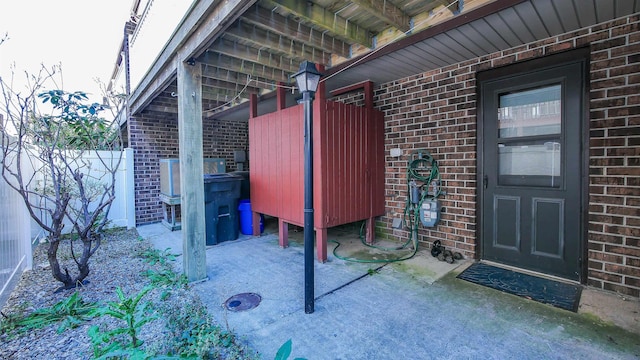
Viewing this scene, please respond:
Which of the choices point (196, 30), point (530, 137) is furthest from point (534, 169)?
point (196, 30)

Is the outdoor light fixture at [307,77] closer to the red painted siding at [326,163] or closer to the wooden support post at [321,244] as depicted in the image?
the red painted siding at [326,163]

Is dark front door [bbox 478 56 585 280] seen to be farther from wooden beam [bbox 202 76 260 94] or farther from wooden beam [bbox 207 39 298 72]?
wooden beam [bbox 202 76 260 94]

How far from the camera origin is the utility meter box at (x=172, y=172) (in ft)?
17.6

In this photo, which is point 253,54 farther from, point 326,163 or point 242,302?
point 242,302

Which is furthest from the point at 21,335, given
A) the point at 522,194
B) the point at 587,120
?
the point at 587,120

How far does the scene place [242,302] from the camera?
2.57 metres

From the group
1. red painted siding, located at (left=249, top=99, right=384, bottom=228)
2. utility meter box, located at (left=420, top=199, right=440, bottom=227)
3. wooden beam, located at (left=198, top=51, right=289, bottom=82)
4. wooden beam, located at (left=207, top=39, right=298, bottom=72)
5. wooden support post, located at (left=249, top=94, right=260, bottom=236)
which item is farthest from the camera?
wooden support post, located at (left=249, top=94, right=260, bottom=236)

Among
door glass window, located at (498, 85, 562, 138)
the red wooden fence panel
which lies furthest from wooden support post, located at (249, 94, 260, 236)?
door glass window, located at (498, 85, 562, 138)

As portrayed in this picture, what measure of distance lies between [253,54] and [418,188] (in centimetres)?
294

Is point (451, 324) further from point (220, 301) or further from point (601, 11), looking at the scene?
point (601, 11)

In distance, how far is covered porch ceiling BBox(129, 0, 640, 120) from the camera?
233cm

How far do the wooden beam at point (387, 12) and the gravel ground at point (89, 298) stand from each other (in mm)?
2928

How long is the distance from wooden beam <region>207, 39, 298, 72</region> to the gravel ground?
271 centimetres

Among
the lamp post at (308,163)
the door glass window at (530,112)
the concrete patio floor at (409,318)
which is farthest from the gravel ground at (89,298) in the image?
the door glass window at (530,112)
